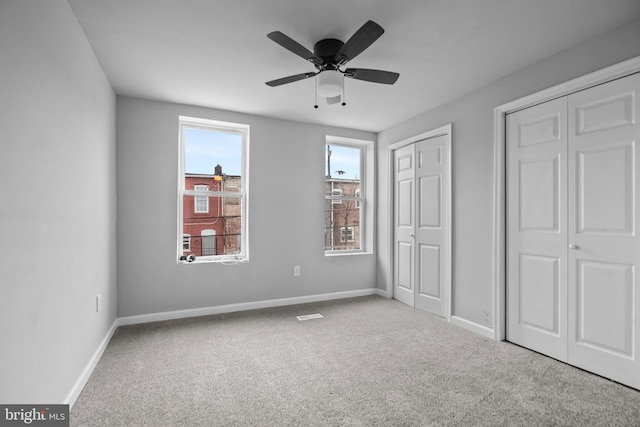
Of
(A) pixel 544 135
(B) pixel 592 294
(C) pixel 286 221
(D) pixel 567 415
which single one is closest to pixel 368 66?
(A) pixel 544 135

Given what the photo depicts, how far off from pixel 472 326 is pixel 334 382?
1761mm

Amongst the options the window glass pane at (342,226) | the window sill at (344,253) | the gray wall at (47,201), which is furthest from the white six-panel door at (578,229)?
the gray wall at (47,201)

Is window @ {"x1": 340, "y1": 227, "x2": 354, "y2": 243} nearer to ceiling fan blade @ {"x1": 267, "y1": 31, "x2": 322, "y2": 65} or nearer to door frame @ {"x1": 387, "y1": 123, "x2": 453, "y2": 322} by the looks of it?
door frame @ {"x1": 387, "y1": 123, "x2": 453, "y2": 322}

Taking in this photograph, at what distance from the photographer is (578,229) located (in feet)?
8.13

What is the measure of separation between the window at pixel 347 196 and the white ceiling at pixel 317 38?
4.63 feet

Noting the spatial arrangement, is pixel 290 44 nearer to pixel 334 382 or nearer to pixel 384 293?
pixel 334 382

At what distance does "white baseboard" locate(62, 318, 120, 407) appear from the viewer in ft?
6.43

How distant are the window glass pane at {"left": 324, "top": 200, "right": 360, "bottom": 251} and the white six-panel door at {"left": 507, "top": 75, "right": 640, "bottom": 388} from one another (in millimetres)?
2235

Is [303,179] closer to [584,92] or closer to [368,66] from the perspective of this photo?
[368,66]

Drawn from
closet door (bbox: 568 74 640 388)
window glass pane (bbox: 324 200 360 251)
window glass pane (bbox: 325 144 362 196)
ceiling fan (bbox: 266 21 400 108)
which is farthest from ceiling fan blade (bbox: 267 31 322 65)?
window glass pane (bbox: 324 200 360 251)

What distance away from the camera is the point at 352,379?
2.29 meters

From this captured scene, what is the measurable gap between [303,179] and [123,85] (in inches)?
88.1

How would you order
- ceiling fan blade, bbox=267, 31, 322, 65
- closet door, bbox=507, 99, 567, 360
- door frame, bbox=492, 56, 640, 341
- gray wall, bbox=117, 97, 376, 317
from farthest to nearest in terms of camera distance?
gray wall, bbox=117, 97, 376, 317 → door frame, bbox=492, 56, 640, 341 → closet door, bbox=507, 99, 567, 360 → ceiling fan blade, bbox=267, 31, 322, 65

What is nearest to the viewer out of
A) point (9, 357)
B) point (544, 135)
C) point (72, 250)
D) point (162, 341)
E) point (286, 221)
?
point (9, 357)
